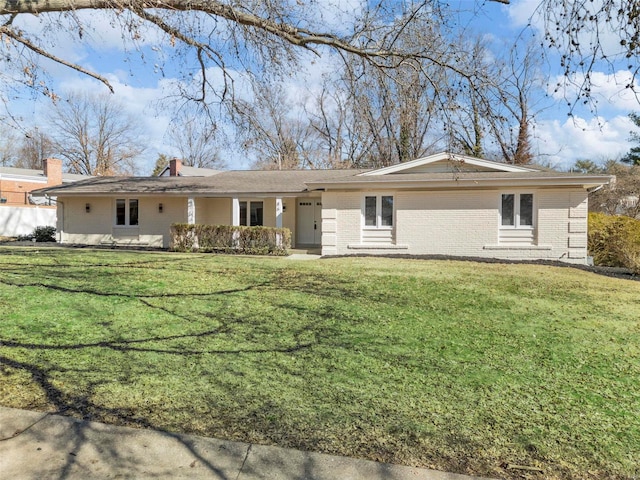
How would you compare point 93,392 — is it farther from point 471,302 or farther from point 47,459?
point 471,302

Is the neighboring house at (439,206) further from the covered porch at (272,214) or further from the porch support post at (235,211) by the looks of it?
the covered porch at (272,214)

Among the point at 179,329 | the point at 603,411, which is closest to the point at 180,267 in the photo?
the point at 179,329

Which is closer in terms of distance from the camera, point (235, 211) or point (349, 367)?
point (349, 367)

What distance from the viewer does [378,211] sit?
16406 mm

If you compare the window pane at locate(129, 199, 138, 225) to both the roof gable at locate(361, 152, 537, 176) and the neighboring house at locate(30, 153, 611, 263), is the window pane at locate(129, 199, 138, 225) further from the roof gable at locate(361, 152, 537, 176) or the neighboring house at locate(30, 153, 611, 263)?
the roof gable at locate(361, 152, 537, 176)

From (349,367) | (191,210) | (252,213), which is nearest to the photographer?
(349,367)

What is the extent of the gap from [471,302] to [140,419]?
6275mm

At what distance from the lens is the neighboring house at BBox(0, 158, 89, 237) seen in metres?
29.0

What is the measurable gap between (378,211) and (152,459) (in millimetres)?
14246

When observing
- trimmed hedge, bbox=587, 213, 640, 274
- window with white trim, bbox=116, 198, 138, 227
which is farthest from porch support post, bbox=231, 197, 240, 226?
trimmed hedge, bbox=587, 213, 640, 274

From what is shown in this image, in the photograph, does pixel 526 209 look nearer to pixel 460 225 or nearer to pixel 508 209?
pixel 508 209

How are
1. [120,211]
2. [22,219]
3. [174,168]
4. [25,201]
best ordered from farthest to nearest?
[25,201] < [174,168] < [22,219] < [120,211]

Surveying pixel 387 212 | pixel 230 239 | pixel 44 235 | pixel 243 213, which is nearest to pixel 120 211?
pixel 44 235

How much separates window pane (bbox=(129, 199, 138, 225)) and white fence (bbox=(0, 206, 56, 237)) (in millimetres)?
13405
